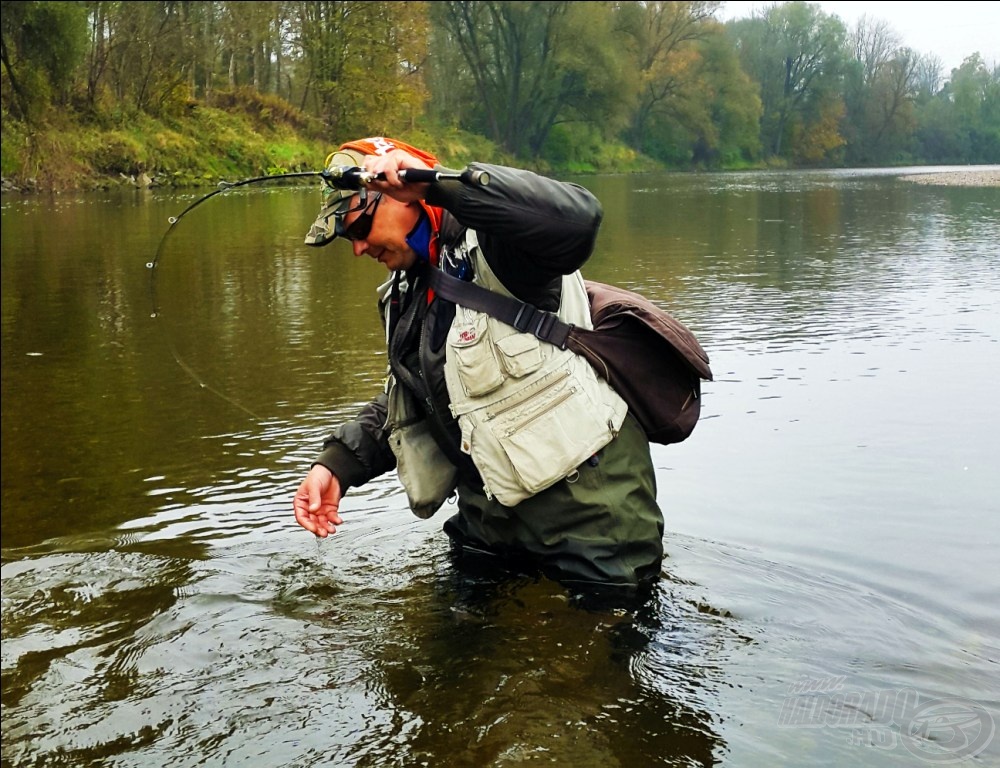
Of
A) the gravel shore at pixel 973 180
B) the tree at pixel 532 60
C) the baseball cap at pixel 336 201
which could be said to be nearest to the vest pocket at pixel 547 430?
the baseball cap at pixel 336 201

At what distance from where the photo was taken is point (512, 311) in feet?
11.7

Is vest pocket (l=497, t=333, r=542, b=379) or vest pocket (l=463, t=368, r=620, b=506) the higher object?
vest pocket (l=497, t=333, r=542, b=379)

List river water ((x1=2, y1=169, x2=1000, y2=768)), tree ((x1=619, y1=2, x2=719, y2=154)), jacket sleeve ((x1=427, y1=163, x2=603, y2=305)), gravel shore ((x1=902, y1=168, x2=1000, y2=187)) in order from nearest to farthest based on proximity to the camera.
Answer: jacket sleeve ((x1=427, y1=163, x2=603, y2=305))
river water ((x1=2, y1=169, x2=1000, y2=768))
gravel shore ((x1=902, y1=168, x2=1000, y2=187))
tree ((x1=619, y1=2, x2=719, y2=154))

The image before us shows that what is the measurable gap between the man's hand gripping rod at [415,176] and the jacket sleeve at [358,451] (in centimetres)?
111

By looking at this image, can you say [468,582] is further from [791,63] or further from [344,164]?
[791,63]

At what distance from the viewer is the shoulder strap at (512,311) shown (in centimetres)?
357

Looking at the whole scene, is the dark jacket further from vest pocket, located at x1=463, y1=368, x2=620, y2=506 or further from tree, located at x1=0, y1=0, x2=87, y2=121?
tree, located at x1=0, y1=0, x2=87, y2=121

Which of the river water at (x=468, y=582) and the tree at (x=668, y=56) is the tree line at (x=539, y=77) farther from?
the river water at (x=468, y=582)

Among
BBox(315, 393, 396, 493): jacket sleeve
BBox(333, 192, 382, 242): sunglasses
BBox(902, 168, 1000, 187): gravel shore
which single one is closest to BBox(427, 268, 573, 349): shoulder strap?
BBox(333, 192, 382, 242): sunglasses

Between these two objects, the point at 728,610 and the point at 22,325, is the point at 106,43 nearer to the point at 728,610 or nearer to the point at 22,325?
the point at 22,325

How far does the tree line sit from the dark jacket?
17480 mm

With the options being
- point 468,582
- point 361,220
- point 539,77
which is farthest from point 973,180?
point 361,220

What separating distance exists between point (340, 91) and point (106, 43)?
8.53 m

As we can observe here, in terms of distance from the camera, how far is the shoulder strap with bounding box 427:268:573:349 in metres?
3.57
